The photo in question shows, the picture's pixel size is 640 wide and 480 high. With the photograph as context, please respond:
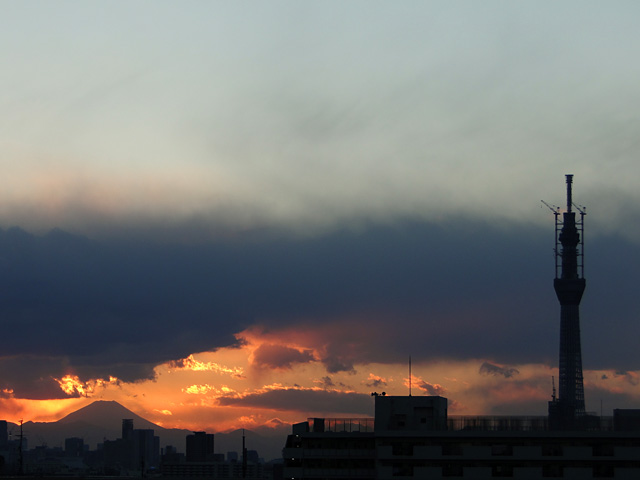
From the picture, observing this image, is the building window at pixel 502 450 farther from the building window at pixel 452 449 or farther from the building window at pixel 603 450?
the building window at pixel 603 450

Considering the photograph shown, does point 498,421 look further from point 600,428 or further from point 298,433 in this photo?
point 298,433

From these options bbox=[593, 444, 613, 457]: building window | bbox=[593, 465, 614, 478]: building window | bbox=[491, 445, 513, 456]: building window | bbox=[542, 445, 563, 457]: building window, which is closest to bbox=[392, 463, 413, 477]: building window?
bbox=[491, 445, 513, 456]: building window

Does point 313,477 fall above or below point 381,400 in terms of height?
below

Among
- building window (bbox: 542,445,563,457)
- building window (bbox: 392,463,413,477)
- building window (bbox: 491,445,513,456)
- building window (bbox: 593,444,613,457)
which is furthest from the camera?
building window (bbox: 392,463,413,477)

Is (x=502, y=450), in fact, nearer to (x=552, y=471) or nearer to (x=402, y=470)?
(x=552, y=471)

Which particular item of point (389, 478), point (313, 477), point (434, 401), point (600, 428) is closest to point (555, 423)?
point (600, 428)

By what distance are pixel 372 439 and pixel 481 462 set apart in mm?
18845

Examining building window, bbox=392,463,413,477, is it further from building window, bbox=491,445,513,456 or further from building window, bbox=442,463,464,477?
building window, bbox=491,445,513,456

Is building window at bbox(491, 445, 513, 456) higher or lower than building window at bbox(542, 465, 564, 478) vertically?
higher

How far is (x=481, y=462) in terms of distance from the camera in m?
134

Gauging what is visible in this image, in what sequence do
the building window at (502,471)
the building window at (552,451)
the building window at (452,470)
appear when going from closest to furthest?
the building window at (552,451), the building window at (502,471), the building window at (452,470)

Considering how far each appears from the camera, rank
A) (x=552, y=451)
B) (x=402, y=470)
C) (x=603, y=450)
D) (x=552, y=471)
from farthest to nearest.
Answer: (x=402, y=470) < (x=552, y=451) < (x=552, y=471) < (x=603, y=450)

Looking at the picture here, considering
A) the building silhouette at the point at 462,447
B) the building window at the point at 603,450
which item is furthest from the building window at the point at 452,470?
the building window at the point at 603,450

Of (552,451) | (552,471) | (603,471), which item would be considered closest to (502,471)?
(552,471)
